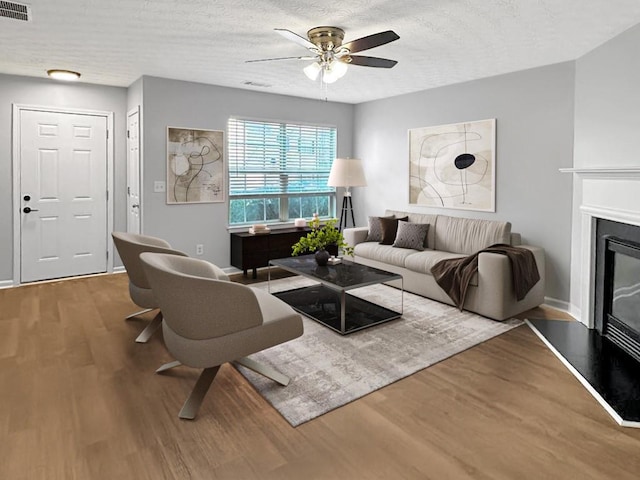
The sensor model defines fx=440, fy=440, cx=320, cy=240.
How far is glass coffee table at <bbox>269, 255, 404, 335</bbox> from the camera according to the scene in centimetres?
372

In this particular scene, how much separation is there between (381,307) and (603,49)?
291cm

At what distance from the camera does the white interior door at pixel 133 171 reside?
5.26m

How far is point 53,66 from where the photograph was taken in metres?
4.64

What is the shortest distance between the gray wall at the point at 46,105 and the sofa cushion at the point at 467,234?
411 centimetres

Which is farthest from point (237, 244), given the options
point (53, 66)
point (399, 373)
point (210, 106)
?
point (399, 373)

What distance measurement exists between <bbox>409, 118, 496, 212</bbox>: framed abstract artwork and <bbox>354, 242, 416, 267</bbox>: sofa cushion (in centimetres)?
95

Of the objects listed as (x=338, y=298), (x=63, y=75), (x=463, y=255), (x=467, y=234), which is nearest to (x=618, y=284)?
(x=463, y=255)

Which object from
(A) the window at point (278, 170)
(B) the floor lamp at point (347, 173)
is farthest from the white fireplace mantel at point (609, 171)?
(A) the window at point (278, 170)

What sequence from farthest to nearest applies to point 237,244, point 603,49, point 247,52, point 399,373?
point 237,244
point 247,52
point 603,49
point 399,373

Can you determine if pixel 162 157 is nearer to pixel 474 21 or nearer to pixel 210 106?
pixel 210 106

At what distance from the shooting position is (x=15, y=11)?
3.04 metres

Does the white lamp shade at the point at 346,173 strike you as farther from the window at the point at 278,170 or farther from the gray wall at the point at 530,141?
the gray wall at the point at 530,141

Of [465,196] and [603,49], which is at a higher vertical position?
[603,49]

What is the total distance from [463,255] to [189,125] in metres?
3.56
